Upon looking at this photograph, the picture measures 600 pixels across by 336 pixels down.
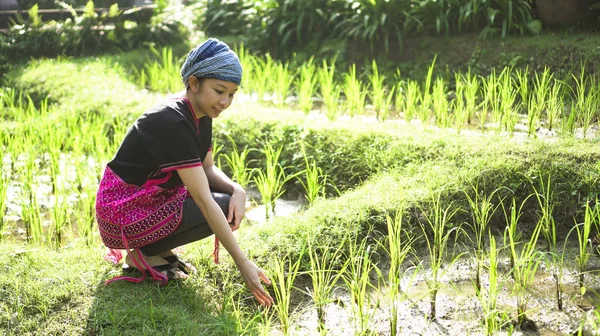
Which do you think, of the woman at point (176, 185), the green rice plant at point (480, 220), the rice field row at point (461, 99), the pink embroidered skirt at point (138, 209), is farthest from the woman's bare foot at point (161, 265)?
the rice field row at point (461, 99)

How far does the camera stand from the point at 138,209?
2.62 meters

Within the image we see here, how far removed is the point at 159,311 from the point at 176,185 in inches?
19.1

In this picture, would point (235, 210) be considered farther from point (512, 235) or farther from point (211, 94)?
point (512, 235)

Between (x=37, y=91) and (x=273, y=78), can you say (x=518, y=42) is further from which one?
(x=37, y=91)

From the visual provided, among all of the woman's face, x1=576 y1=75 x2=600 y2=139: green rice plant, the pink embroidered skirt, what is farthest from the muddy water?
x1=576 y1=75 x2=600 y2=139: green rice plant

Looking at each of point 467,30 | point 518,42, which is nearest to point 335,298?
point 518,42

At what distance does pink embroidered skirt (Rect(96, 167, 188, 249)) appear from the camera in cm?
260

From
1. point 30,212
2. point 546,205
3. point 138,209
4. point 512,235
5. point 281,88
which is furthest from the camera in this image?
point 281,88

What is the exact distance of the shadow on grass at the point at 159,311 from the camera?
7.92ft

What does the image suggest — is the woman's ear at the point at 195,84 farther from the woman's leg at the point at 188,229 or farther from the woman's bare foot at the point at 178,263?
the woman's bare foot at the point at 178,263

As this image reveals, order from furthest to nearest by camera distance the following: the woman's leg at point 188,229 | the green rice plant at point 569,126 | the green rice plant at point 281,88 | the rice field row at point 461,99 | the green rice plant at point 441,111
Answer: the green rice plant at point 281,88
the green rice plant at point 441,111
the rice field row at point 461,99
the green rice plant at point 569,126
the woman's leg at point 188,229

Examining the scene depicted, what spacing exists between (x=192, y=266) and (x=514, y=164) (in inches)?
66.8

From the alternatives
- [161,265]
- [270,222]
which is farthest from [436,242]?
[161,265]

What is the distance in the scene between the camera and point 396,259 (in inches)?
104
